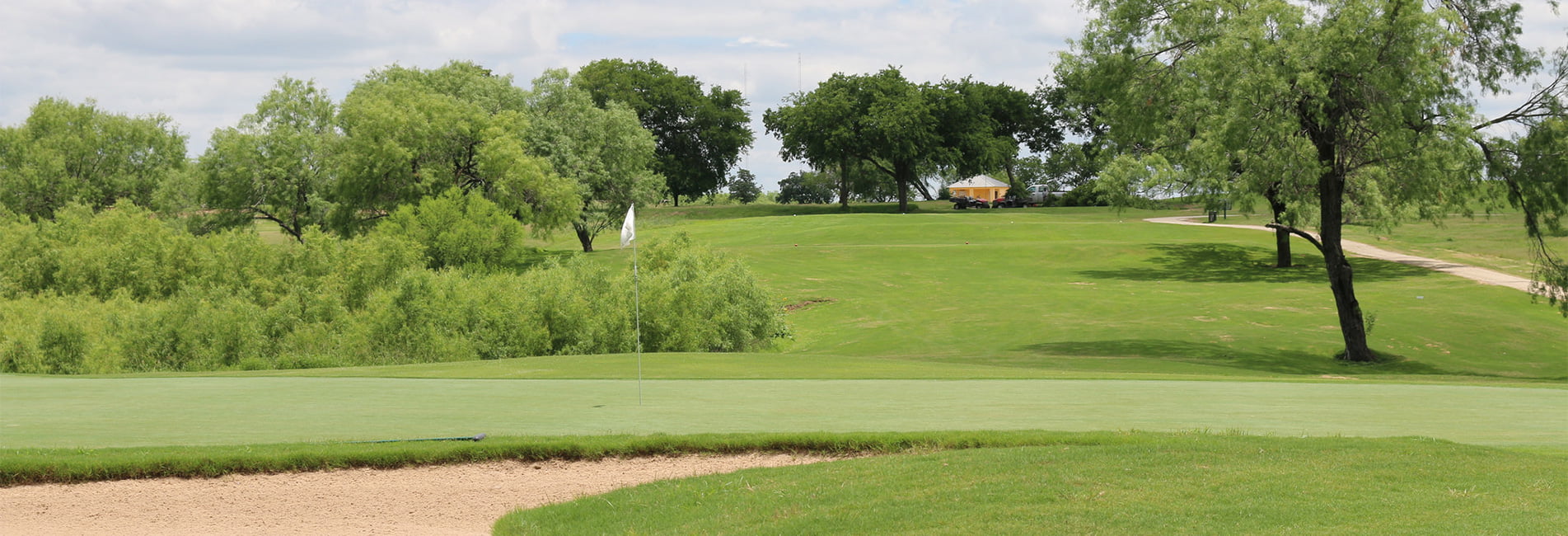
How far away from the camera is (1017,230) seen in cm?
7088

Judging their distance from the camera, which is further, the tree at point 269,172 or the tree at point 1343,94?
the tree at point 269,172

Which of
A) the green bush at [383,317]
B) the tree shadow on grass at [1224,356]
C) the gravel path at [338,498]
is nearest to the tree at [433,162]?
the green bush at [383,317]

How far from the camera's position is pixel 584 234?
217ft

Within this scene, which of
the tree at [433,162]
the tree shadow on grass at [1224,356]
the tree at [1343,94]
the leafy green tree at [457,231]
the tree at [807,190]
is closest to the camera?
the tree at [1343,94]

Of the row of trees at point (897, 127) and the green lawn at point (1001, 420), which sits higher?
the row of trees at point (897, 127)

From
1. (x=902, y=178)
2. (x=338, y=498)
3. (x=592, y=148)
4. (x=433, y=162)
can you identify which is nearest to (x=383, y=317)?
(x=338, y=498)

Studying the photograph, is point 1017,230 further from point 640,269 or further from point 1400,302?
point 640,269

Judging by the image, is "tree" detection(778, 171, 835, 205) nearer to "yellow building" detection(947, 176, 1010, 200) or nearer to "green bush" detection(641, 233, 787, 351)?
"yellow building" detection(947, 176, 1010, 200)

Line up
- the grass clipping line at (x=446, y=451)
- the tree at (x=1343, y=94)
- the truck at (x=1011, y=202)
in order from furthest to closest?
the truck at (x=1011, y=202), the tree at (x=1343, y=94), the grass clipping line at (x=446, y=451)

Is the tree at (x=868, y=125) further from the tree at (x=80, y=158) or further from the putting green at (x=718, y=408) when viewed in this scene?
the putting green at (x=718, y=408)

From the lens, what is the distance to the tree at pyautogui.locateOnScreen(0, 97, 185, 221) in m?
65.7

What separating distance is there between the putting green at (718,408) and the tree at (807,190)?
109018mm

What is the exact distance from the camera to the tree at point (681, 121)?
103m

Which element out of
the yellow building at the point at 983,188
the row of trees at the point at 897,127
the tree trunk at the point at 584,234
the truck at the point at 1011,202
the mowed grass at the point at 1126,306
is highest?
the row of trees at the point at 897,127
